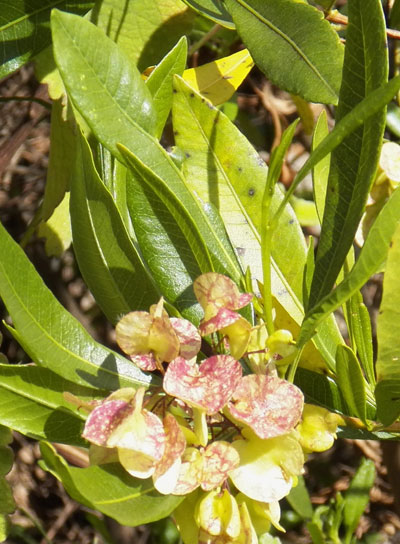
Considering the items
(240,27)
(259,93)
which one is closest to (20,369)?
(240,27)

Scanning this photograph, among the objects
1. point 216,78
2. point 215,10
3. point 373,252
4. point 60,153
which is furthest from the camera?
point 60,153

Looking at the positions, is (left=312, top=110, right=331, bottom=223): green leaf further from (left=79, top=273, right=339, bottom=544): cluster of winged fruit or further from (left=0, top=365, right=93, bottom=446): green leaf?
(left=0, top=365, right=93, bottom=446): green leaf

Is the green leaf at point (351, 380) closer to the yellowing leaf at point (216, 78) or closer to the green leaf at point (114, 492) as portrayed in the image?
the green leaf at point (114, 492)

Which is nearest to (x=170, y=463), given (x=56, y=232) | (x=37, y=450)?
(x=56, y=232)

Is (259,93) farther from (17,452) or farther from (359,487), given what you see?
(17,452)

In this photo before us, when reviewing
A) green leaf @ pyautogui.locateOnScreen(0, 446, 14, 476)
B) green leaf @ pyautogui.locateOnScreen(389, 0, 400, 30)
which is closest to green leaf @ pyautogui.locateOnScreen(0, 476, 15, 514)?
green leaf @ pyautogui.locateOnScreen(0, 446, 14, 476)

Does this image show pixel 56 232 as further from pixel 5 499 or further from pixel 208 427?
pixel 208 427
